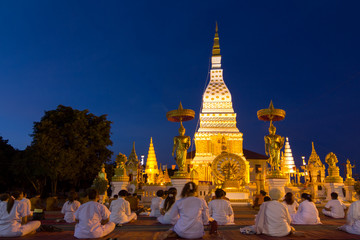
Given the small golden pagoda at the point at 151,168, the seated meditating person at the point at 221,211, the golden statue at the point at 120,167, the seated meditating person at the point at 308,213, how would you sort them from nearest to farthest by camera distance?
the seated meditating person at the point at 221,211 < the seated meditating person at the point at 308,213 < the golden statue at the point at 120,167 < the small golden pagoda at the point at 151,168

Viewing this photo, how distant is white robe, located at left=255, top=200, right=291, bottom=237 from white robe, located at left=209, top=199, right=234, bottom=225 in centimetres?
202

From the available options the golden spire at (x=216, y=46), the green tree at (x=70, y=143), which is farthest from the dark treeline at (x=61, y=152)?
the golden spire at (x=216, y=46)

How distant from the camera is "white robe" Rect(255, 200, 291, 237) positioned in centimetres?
727

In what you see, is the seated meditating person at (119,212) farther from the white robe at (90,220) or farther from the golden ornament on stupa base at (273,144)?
the golden ornament on stupa base at (273,144)

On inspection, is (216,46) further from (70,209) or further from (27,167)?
(70,209)

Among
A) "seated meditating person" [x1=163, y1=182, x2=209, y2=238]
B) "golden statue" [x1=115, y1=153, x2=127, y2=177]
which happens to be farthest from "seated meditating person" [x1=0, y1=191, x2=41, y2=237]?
"golden statue" [x1=115, y1=153, x2=127, y2=177]

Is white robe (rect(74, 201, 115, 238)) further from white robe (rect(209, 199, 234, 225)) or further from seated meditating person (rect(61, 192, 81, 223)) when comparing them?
seated meditating person (rect(61, 192, 81, 223))

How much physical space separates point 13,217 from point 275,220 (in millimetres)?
6196

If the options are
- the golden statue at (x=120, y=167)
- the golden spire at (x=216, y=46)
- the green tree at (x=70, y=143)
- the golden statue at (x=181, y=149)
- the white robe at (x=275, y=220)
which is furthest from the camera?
the golden spire at (x=216, y=46)

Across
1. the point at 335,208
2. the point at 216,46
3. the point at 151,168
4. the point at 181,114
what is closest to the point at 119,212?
the point at 181,114

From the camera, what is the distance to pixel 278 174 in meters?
15.7

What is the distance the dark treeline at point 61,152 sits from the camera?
24.5m

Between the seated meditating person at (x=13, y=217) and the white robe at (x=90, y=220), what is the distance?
1530mm

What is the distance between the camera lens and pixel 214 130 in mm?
40438
